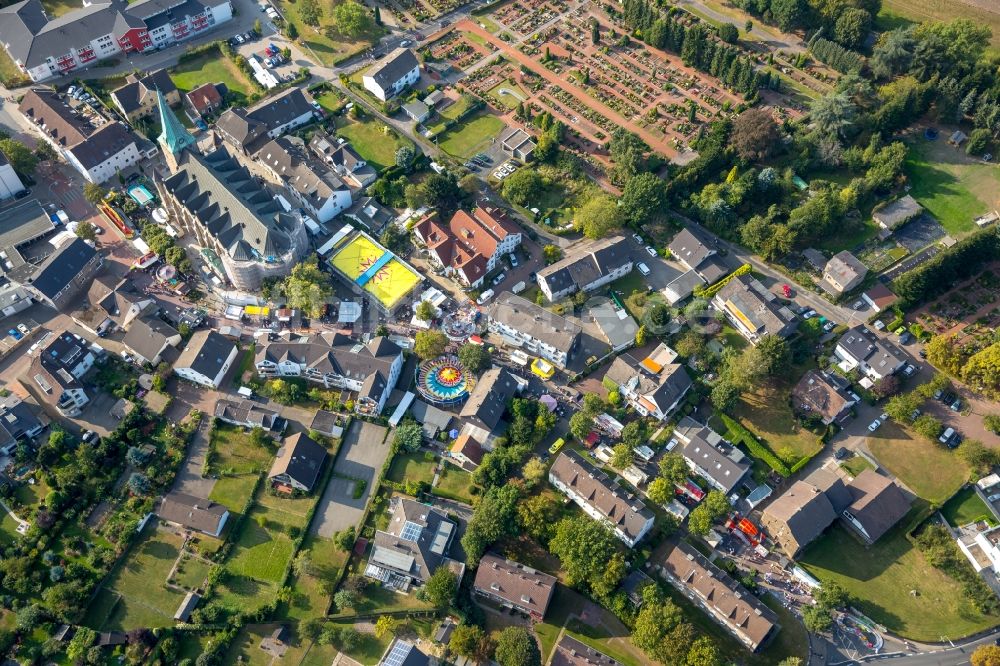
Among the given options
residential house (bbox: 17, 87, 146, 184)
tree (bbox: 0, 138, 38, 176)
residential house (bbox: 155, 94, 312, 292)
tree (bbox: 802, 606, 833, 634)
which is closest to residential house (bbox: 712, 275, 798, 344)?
tree (bbox: 802, 606, 833, 634)

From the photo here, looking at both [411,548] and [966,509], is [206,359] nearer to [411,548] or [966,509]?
[411,548]

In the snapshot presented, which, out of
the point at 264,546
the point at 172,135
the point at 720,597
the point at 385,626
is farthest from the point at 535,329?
the point at 172,135

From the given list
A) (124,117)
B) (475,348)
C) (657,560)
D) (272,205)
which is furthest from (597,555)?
(124,117)

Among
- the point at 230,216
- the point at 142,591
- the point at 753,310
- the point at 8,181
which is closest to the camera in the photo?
the point at 142,591

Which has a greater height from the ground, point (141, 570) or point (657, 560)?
point (657, 560)

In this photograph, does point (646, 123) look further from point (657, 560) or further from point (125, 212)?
point (125, 212)

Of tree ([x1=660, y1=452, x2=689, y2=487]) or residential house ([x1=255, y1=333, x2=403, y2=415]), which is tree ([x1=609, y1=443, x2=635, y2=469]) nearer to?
tree ([x1=660, y1=452, x2=689, y2=487])

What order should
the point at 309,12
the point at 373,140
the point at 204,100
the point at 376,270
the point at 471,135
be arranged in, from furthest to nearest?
1. the point at 309,12
2. the point at 471,135
3. the point at 204,100
4. the point at 373,140
5. the point at 376,270

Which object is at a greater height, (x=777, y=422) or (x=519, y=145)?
(x=519, y=145)

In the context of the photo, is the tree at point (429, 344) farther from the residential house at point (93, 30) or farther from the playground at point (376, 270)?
the residential house at point (93, 30)
